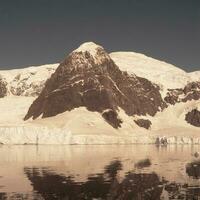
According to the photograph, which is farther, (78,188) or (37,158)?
(37,158)

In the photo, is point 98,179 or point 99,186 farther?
point 98,179

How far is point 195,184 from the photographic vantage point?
347 ft

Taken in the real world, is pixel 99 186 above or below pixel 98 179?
above

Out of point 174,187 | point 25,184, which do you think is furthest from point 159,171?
point 25,184

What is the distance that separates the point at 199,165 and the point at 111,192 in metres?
55.7

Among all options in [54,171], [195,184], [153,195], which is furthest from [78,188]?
[54,171]

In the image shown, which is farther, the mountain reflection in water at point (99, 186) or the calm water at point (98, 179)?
the calm water at point (98, 179)

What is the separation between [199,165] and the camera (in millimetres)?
147750

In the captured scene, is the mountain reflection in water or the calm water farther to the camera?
the calm water

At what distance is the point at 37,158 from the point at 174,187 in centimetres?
7835

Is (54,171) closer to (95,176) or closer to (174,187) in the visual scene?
(95,176)

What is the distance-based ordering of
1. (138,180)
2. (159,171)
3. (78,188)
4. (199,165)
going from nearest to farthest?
(78,188) < (138,180) < (159,171) < (199,165)

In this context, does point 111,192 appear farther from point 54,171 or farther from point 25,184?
point 54,171

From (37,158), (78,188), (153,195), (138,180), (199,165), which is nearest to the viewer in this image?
(153,195)
